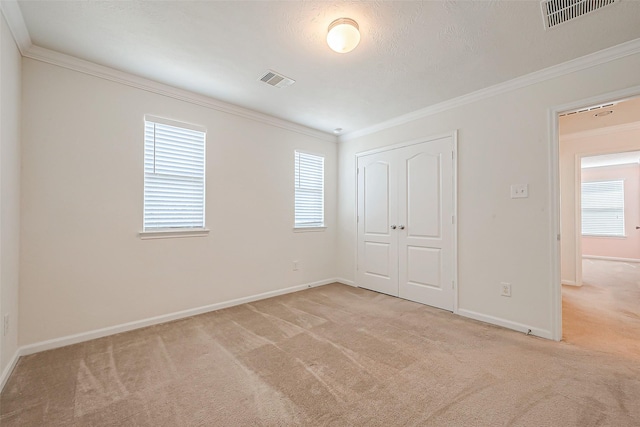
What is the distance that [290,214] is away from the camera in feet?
13.9

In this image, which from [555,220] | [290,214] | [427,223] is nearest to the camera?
[555,220]

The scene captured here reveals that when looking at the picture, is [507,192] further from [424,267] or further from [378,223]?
[378,223]

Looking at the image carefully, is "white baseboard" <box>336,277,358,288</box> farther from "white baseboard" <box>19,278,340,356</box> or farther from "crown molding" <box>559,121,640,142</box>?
"crown molding" <box>559,121,640,142</box>

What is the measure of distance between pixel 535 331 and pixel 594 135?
3.78m

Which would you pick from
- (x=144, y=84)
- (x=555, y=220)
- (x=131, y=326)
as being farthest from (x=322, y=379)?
(x=144, y=84)

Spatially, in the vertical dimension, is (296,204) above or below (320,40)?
below

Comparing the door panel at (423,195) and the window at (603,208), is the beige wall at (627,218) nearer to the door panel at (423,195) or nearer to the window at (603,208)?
the window at (603,208)

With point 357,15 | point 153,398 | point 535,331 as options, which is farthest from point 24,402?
point 535,331

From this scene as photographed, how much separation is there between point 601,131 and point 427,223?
3436 millimetres

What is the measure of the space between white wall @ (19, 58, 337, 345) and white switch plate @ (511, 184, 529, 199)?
3.00 m

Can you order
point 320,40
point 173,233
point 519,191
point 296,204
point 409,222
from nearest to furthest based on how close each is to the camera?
1. point 320,40
2. point 519,191
3. point 173,233
4. point 409,222
5. point 296,204


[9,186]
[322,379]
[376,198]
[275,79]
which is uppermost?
[275,79]

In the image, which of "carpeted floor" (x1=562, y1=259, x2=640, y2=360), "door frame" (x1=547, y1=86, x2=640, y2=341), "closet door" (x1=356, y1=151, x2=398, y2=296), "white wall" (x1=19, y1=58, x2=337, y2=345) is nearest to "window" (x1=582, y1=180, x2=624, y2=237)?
"carpeted floor" (x1=562, y1=259, x2=640, y2=360)

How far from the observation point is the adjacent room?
1.84 m
